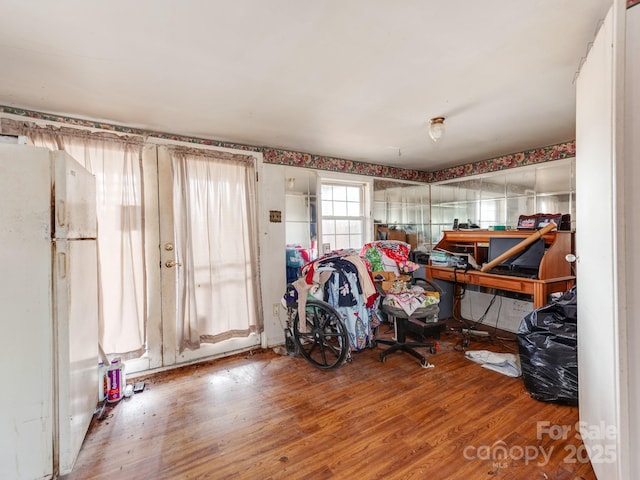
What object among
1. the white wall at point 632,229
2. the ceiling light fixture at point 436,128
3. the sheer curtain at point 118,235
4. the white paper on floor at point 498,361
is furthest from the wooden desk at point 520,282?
the sheer curtain at point 118,235

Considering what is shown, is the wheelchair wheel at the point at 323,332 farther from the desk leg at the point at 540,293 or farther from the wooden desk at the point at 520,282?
the desk leg at the point at 540,293

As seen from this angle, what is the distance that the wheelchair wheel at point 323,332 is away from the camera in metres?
2.61

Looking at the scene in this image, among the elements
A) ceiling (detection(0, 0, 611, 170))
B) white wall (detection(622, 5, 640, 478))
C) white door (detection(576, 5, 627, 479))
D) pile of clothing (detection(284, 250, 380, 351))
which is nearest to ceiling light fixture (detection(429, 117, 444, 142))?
ceiling (detection(0, 0, 611, 170))

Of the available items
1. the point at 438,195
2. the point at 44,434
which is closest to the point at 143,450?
the point at 44,434

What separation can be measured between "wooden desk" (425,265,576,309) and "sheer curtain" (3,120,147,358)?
10.8 ft

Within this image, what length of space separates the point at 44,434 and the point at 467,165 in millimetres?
4943

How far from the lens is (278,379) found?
2582 millimetres

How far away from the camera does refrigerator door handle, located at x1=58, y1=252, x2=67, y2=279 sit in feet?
4.96

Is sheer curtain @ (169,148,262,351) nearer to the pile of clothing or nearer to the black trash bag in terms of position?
the pile of clothing

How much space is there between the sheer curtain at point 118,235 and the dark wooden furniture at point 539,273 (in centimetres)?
330

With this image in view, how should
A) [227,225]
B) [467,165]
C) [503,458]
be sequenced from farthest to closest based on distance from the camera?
[467,165], [227,225], [503,458]

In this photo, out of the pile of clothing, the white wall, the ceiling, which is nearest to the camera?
the white wall

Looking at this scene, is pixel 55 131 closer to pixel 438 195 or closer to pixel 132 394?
pixel 132 394

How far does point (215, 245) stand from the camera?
2.97m
